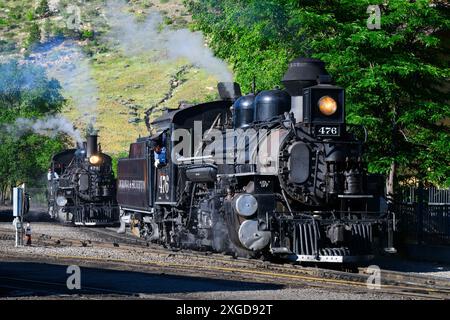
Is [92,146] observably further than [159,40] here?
No

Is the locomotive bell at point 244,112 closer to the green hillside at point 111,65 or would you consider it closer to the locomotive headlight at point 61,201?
the locomotive headlight at point 61,201

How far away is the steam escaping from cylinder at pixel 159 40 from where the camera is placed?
3209 centimetres

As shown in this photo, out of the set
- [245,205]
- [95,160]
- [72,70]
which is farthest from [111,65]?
[245,205]

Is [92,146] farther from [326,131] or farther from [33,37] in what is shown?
[33,37]

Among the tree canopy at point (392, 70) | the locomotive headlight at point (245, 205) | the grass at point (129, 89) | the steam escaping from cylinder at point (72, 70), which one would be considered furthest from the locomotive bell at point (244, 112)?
the steam escaping from cylinder at point (72, 70)

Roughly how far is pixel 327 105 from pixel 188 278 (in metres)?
5.07

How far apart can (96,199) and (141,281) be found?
891 inches

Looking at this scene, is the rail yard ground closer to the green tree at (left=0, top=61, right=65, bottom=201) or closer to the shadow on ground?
the shadow on ground

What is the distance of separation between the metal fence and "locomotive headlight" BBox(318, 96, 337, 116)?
230 inches

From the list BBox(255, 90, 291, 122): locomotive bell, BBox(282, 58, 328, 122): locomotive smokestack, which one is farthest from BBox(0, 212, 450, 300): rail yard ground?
BBox(282, 58, 328, 122): locomotive smokestack

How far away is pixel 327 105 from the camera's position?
18547 millimetres

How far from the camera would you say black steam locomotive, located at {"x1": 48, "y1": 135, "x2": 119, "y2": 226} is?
37719 mm

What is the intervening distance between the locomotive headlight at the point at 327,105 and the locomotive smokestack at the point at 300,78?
769 millimetres
